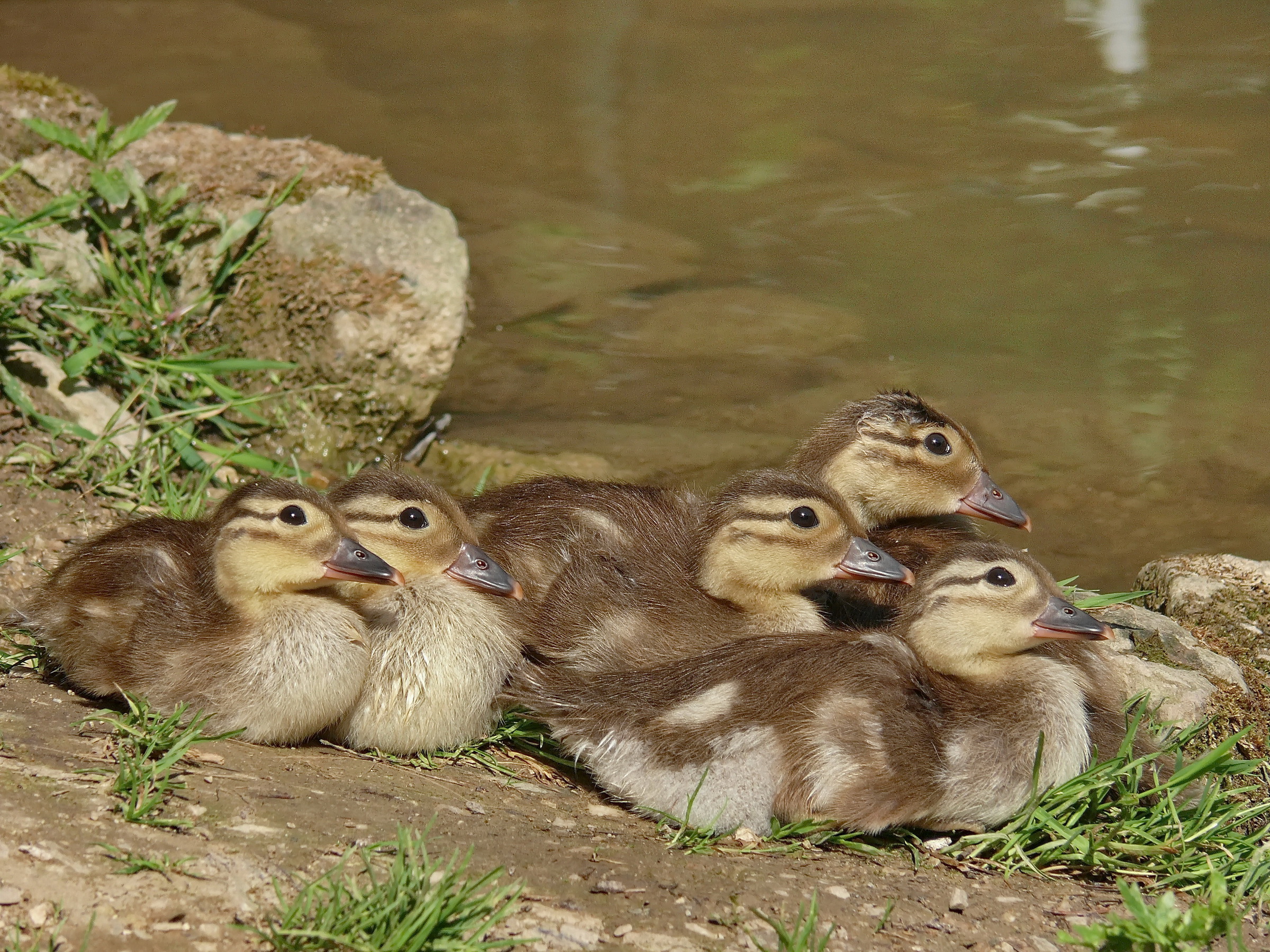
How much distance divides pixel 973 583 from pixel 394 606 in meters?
1.99

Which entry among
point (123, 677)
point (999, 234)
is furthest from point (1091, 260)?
point (123, 677)

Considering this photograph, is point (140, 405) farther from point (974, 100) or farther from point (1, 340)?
point (974, 100)

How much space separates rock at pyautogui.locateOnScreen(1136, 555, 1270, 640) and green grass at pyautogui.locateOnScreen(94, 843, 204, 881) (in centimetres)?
455

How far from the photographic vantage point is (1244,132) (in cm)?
1193

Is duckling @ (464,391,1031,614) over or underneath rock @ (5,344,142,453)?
underneath

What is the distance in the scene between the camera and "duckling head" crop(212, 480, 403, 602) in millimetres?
4660

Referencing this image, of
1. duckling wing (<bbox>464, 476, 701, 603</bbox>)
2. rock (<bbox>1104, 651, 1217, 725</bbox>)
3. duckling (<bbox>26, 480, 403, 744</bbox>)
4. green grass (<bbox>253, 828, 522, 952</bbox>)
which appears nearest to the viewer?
green grass (<bbox>253, 828, 522, 952</bbox>)

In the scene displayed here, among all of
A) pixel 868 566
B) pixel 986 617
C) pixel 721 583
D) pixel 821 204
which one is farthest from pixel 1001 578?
pixel 821 204

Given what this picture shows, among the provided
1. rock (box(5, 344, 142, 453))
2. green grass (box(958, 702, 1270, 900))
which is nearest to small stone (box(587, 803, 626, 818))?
green grass (box(958, 702, 1270, 900))

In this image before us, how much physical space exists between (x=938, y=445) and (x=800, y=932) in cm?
255

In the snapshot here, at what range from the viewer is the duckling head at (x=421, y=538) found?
503 cm

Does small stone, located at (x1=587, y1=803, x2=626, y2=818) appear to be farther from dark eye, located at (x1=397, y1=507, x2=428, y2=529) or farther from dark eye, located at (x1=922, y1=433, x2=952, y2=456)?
dark eye, located at (x1=922, y1=433, x2=952, y2=456)

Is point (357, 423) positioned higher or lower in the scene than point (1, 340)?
lower

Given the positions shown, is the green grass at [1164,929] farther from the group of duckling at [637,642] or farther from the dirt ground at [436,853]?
the group of duckling at [637,642]
